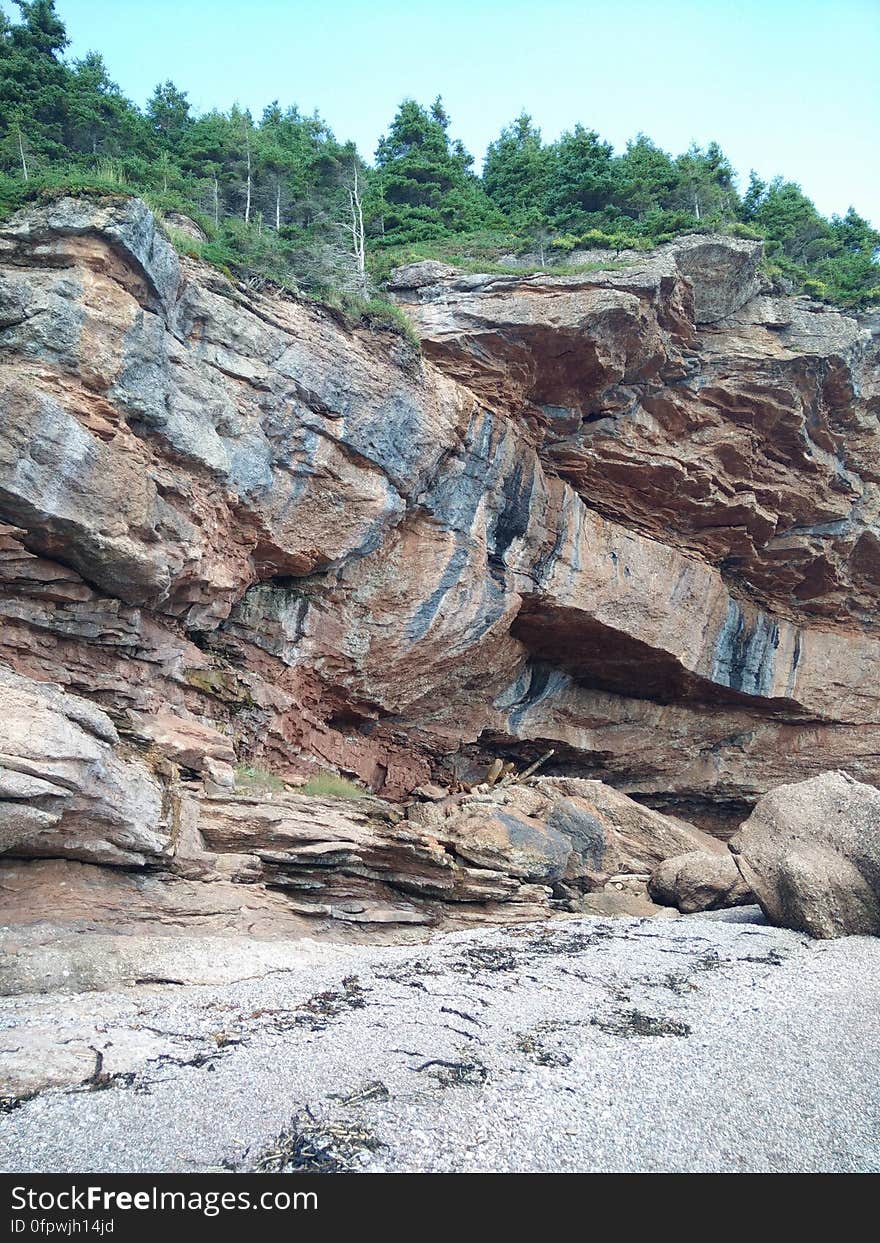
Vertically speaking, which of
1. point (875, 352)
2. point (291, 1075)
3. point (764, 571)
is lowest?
point (291, 1075)

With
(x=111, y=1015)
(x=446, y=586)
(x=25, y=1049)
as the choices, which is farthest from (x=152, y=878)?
(x=446, y=586)

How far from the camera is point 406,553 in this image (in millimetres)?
15445

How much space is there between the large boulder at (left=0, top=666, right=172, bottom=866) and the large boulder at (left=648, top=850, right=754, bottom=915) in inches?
333

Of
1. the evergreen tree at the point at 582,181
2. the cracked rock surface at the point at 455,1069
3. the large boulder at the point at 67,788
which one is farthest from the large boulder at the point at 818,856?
the evergreen tree at the point at 582,181

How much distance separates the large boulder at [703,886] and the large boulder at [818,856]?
169 centimetres

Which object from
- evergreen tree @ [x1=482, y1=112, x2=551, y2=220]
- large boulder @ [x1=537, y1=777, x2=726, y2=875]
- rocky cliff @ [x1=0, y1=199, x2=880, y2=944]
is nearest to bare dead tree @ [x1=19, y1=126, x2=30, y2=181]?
rocky cliff @ [x1=0, y1=199, x2=880, y2=944]

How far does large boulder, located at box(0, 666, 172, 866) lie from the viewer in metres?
7.29

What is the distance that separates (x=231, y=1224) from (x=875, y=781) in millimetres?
24686

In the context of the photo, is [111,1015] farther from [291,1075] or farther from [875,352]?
[875,352]

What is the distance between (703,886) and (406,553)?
842 cm

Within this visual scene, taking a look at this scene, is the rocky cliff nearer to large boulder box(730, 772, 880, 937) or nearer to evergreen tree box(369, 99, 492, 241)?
large boulder box(730, 772, 880, 937)

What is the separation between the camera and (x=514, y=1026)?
6078 millimetres

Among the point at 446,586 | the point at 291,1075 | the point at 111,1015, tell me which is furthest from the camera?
the point at 446,586

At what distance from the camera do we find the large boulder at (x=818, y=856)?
364 inches
